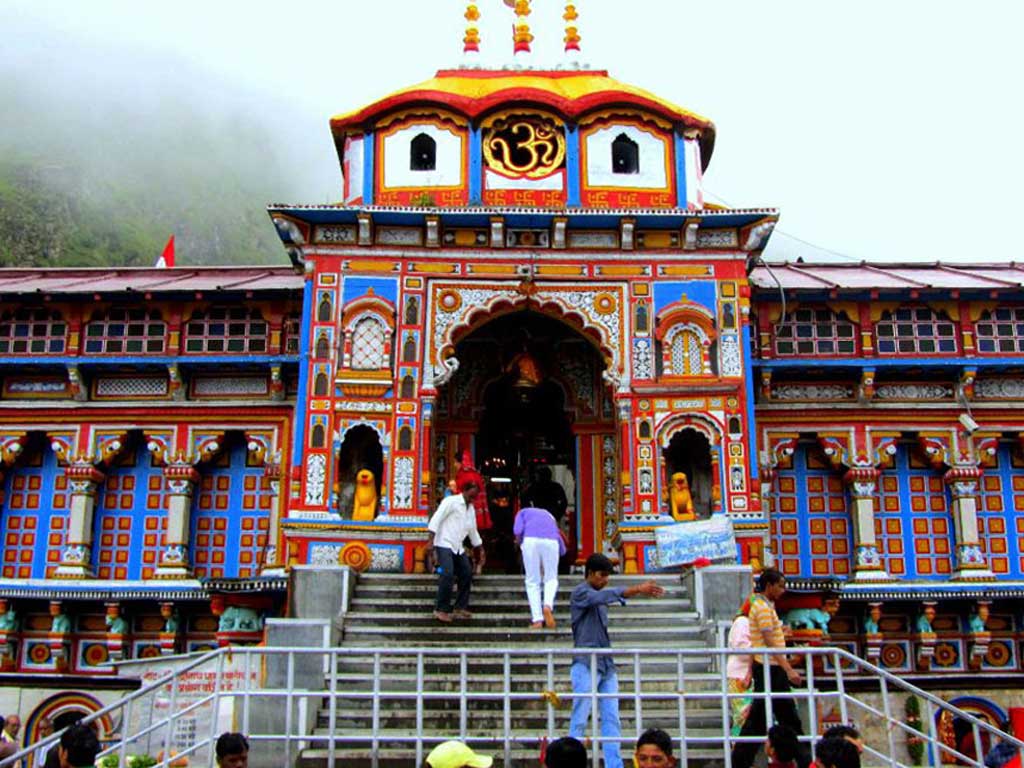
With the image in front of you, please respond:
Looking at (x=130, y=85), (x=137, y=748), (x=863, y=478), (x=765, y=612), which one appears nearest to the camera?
(x=765, y=612)

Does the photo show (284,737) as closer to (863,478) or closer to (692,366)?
(692,366)

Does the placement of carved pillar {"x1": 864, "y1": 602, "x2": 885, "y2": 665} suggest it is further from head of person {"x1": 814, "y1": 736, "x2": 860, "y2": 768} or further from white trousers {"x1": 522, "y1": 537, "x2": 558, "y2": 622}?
head of person {"x1": 814, "y1": 736, "x2": 860, "y2": 768}

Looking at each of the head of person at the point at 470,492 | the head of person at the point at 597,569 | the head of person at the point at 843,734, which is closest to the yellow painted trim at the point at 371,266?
the head of person at the point at 470,492

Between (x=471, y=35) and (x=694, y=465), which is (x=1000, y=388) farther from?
(x=471, y=35)

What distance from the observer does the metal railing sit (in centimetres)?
1010

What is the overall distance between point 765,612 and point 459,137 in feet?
36.3

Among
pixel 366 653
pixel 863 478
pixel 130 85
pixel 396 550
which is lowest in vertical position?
pixel 366 653

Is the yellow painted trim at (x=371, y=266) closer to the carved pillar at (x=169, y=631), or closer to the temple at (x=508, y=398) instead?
the temple at (x=508, y=398)

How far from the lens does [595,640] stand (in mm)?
10641

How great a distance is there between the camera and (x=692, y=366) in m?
18.0

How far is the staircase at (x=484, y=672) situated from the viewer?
37.0 ft

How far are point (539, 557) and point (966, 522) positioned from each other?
359 inches

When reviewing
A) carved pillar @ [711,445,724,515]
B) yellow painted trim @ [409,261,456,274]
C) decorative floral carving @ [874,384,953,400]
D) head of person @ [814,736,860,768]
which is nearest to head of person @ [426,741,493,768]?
head of person @ [814,736,860,768]

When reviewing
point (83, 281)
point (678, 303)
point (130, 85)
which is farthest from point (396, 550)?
point (130, 85)
